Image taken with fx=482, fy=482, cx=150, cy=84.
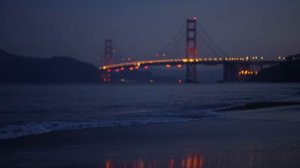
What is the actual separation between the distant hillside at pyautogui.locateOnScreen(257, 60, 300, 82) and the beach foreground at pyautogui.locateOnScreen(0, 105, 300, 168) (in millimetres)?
62000

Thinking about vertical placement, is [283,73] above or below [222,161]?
above

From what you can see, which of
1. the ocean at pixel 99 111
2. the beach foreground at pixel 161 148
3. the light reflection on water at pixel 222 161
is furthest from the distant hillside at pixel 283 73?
the light reflection on water at pixel 222 161

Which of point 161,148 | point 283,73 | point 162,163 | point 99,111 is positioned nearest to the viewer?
point 162,163

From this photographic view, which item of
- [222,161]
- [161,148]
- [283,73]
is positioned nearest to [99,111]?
[161,148]

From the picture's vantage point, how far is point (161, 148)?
6.85 m

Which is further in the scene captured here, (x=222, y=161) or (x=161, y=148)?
(x=161, y=148)

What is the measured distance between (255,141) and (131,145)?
74.6 inches

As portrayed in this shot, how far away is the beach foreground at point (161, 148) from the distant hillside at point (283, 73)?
6200 centimetres

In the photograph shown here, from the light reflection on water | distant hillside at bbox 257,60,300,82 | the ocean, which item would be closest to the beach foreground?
the light reflection on water

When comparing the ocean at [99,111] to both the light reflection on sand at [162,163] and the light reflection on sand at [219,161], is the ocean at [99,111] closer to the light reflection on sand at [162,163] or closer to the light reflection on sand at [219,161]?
the light reflection on sand at [162,163]

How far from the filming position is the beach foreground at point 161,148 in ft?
18.8

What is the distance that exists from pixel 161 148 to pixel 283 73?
70.5 meters

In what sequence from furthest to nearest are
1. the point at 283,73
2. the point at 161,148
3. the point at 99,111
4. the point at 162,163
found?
the point at 283,73
the point at 99,111
the point at 161,148
the point at 162,163

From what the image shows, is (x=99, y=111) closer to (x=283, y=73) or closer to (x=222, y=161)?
(x=222, y=161)
